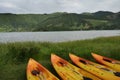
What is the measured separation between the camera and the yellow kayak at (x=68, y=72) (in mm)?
9927

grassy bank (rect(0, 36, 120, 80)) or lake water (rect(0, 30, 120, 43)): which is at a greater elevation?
grassy bank (rect(0, 36, 120, 80))

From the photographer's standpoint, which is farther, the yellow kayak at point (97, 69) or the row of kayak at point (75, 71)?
the yellow kayak at point (97, 69)

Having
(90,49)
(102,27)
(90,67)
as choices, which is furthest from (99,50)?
(102,27)

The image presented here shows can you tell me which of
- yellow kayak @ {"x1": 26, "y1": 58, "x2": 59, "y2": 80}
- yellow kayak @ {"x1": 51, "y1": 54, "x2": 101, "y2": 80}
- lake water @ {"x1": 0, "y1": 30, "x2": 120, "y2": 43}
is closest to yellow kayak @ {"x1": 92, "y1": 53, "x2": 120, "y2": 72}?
yellow kayak @ {"x1": 51, "y1": 54, "x2": 101, "y2": 80}

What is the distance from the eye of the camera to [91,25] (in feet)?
652

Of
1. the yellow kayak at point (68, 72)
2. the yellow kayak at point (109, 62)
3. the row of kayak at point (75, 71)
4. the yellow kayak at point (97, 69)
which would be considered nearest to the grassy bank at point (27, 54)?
the yellow kayak at point (68, 72)

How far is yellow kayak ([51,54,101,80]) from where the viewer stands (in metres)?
9.93

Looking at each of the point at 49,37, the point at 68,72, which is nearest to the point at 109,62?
the point at 68,72

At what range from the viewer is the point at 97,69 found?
1094cm

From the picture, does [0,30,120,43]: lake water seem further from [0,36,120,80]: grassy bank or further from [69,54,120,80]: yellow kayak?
[69,54,120,80]: yellow kayak

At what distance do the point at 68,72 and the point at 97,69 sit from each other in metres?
1.33

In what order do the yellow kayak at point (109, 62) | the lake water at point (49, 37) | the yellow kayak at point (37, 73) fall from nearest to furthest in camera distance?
the yellow kayak at point (37, 73) → the yellow kayak at point (109, 62) → the lake water at point (49, 37)

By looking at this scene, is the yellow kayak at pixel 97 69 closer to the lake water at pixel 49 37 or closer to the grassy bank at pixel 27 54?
the grassy bank at pixel 27 54

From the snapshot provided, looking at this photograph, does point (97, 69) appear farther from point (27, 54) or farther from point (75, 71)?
point (27, 54)
